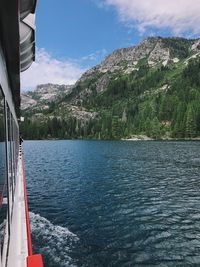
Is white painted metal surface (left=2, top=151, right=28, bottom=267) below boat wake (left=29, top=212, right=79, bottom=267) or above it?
above

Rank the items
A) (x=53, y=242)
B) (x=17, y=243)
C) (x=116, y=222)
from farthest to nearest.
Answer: (x=116, y=222)
(x=53, y=242)
(x=17, y=243)

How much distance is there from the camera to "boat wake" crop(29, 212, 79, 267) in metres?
16.8

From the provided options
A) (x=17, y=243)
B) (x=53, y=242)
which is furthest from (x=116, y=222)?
(x=17, y=243)

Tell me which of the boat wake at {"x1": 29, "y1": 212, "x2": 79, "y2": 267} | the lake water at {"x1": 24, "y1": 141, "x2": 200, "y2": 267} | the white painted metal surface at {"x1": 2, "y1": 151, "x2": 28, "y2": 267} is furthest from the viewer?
the lake water at {"x1": 24, "y1": 141, "x2": 200, "y2": 267}

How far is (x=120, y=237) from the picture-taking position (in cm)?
2039

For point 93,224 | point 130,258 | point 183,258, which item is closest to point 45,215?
point 93,224

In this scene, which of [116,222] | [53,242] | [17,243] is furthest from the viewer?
[116,222]

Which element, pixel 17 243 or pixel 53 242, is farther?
pixel 53 242

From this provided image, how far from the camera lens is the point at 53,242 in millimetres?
19250

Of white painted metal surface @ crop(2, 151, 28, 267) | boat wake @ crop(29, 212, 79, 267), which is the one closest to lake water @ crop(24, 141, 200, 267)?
boat wake @ crop(29, 212, 79, 267)

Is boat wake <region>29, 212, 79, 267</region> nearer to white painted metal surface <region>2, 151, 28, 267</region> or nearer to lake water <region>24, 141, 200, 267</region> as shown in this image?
lake water <region>24, 141, 200, 267</region>

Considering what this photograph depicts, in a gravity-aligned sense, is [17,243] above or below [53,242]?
above

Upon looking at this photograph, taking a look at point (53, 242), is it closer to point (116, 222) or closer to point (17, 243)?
point (116, 222)

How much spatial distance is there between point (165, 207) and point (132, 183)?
1362 centimetres
